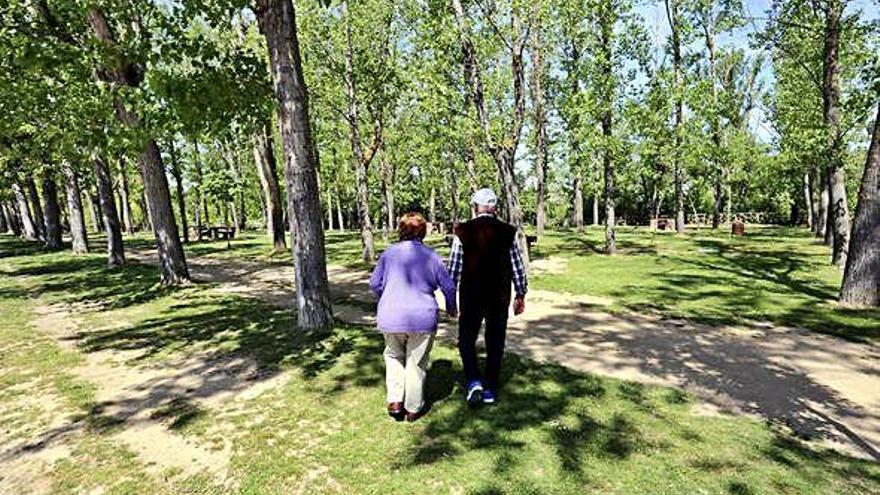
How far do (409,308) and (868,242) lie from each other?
10121 millimetres

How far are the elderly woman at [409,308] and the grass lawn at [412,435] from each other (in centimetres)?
33

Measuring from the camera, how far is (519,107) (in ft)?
48.5

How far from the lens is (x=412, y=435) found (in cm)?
491

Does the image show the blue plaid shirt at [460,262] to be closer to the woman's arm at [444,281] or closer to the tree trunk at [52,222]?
the woman's arm at [444,281]

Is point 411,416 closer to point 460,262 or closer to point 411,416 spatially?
point 411,416

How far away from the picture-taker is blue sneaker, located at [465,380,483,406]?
5.54 meters

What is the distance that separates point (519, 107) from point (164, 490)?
1304 centimetres

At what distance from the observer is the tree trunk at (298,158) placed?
8.15 metres

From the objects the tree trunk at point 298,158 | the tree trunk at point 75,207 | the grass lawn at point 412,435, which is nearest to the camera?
the grass lawn at point 412,435

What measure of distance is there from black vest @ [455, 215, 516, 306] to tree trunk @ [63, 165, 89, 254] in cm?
2199

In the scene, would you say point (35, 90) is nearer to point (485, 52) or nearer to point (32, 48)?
point (32, 48)

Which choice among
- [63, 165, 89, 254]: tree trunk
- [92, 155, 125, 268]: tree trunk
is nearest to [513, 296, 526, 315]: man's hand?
[92, 155, 125, 268]: tree trunk

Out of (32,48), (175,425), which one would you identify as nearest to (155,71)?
(32,48)

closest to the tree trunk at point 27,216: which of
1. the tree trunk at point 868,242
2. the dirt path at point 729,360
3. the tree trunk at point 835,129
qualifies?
the dirt path at point 729,360
